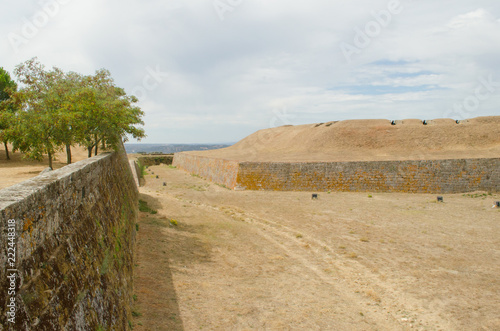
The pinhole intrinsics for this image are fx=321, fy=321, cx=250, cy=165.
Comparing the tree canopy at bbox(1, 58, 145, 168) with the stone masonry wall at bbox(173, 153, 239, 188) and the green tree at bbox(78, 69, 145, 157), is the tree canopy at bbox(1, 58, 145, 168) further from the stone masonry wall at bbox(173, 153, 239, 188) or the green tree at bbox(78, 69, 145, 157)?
the stone masonry wall at bbox(173, 153, 239, 188)

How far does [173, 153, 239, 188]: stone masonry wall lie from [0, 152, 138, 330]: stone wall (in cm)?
2014

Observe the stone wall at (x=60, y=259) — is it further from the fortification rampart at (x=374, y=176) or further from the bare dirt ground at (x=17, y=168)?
the fortification rampart at (x=374, y=176)

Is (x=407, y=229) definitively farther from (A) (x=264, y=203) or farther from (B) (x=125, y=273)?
(B) (x=125, y=273)

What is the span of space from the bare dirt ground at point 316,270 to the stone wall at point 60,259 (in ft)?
5.83

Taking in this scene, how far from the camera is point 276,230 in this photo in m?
14.0

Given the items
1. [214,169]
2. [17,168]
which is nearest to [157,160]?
[214,169]

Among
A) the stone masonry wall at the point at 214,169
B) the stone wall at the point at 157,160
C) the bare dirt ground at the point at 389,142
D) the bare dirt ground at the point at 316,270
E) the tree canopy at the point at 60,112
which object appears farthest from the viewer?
the stone wall at the point at 157,160

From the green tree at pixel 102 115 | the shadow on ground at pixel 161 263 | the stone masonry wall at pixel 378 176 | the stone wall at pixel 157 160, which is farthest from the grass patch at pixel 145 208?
the stone wall at pixel 157 160

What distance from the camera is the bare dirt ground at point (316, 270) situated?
270 inches

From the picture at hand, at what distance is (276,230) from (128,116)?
27.9 ft

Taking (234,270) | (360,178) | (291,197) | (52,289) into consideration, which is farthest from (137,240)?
(360,178)

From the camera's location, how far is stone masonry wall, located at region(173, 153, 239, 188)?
2600 cm

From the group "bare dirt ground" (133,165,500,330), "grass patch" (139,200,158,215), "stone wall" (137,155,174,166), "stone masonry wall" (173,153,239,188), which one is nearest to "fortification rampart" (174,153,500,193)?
"stone masonry wall" (173,153,239,188)

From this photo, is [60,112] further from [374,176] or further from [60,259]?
[374,176]
